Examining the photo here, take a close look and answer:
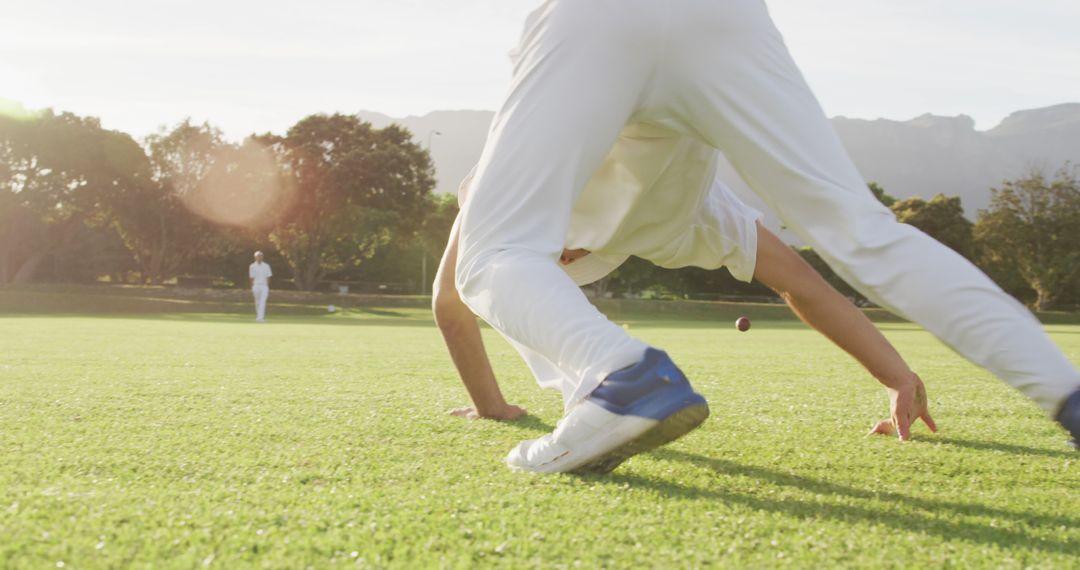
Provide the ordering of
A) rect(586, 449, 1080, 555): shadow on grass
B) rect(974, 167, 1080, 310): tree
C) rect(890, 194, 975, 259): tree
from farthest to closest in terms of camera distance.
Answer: rect(890, 194, 975, 259): tree
rect(974, 167, 1080, 310): tree
rect(586, 449, 1080, 555): shadow on grass

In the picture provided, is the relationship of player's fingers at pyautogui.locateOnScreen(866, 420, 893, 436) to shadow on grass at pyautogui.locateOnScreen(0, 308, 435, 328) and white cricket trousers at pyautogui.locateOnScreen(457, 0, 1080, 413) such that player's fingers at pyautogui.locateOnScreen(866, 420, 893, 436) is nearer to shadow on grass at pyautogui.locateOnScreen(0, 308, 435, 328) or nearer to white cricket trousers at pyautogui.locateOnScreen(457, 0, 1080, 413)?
white cricket trousers at pyautogui.locateOnScreen(457, 0, 1080, 413)

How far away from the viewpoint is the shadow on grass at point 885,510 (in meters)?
1.62

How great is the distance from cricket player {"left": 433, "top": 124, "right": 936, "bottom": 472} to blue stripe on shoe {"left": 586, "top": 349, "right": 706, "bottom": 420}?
0.26m

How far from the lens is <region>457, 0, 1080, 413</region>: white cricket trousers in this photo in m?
1.88

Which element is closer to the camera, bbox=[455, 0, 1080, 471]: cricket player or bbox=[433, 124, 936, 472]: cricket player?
bbox=[455, 0, 1080, 471]: cricket player

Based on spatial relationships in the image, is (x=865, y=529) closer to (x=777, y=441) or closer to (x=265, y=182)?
(x=777, y=441)

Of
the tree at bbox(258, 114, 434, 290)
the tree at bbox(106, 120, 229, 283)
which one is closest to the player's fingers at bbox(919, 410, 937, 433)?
the tree at bbox(258, 114, 434, 290)

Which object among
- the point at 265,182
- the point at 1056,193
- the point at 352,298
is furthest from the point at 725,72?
the point at 1056,193

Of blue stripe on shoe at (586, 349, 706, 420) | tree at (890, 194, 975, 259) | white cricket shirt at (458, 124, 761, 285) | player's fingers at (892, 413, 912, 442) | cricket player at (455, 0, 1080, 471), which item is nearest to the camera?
blue stripe on shoe at (586, 349, 706, 420)

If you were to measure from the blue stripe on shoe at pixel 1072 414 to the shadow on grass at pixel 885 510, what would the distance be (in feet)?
0.62

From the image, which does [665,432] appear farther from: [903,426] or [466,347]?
[466,347]

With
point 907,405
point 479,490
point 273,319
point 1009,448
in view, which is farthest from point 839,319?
point 273,319

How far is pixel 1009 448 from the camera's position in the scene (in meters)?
2.84

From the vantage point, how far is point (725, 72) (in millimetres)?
1949
